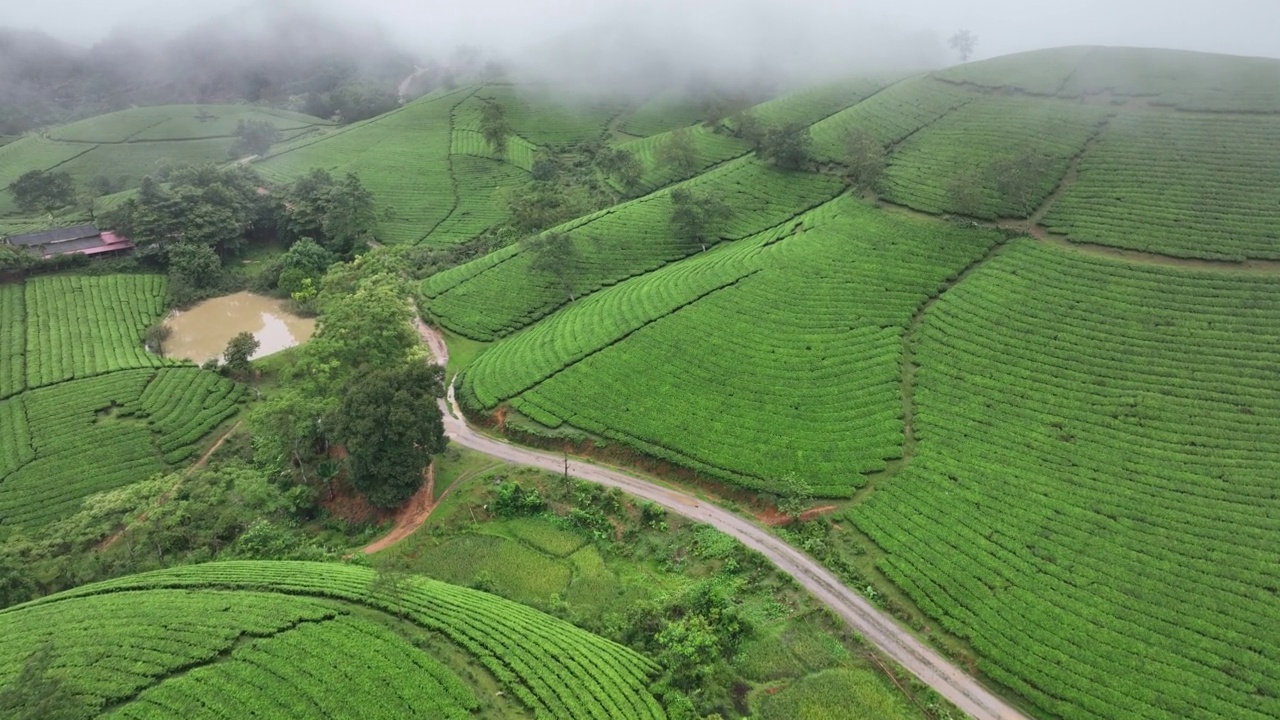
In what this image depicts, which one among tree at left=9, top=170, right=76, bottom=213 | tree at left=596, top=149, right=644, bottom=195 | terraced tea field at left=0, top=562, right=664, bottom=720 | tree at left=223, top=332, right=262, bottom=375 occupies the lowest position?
terraced tea field at left=0, top=562, right=664, bottom=720

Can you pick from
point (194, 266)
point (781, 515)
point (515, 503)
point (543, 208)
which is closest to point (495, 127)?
point (543, 208)

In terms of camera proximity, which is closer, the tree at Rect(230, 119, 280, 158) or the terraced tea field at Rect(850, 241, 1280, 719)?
the terraced tea field at Rect(850, 241, 1280, 719)

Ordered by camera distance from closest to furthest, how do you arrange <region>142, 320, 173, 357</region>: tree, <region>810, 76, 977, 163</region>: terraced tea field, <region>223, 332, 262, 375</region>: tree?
<region>223, 332, 262, 375</region>: tree → <region>142, 320, 173, 357</region>: tree → <region>810, 76, 977, 163</region>: terraced tea field

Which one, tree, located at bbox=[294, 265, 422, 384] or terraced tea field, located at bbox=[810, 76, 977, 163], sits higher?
terraced tea field, located at bbox=[810, 76, 977, 163]

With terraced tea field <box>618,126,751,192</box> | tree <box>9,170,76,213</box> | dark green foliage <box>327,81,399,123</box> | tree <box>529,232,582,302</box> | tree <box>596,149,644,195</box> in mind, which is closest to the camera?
tree <box>529,232,582,302</box>

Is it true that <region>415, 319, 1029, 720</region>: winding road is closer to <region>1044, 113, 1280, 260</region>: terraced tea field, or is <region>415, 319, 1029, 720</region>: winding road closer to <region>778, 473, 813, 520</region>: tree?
<region>778, 473, 813, 520</region>: tree

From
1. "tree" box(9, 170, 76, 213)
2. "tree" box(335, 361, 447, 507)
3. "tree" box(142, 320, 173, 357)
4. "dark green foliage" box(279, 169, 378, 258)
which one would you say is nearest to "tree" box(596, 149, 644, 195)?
"dark green foliage" box(279, 169, 378, 258)

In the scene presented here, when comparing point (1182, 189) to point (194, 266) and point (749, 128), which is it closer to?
point (749, 128)

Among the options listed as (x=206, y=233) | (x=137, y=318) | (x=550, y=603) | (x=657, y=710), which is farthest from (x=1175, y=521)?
(x=206, y=233)
